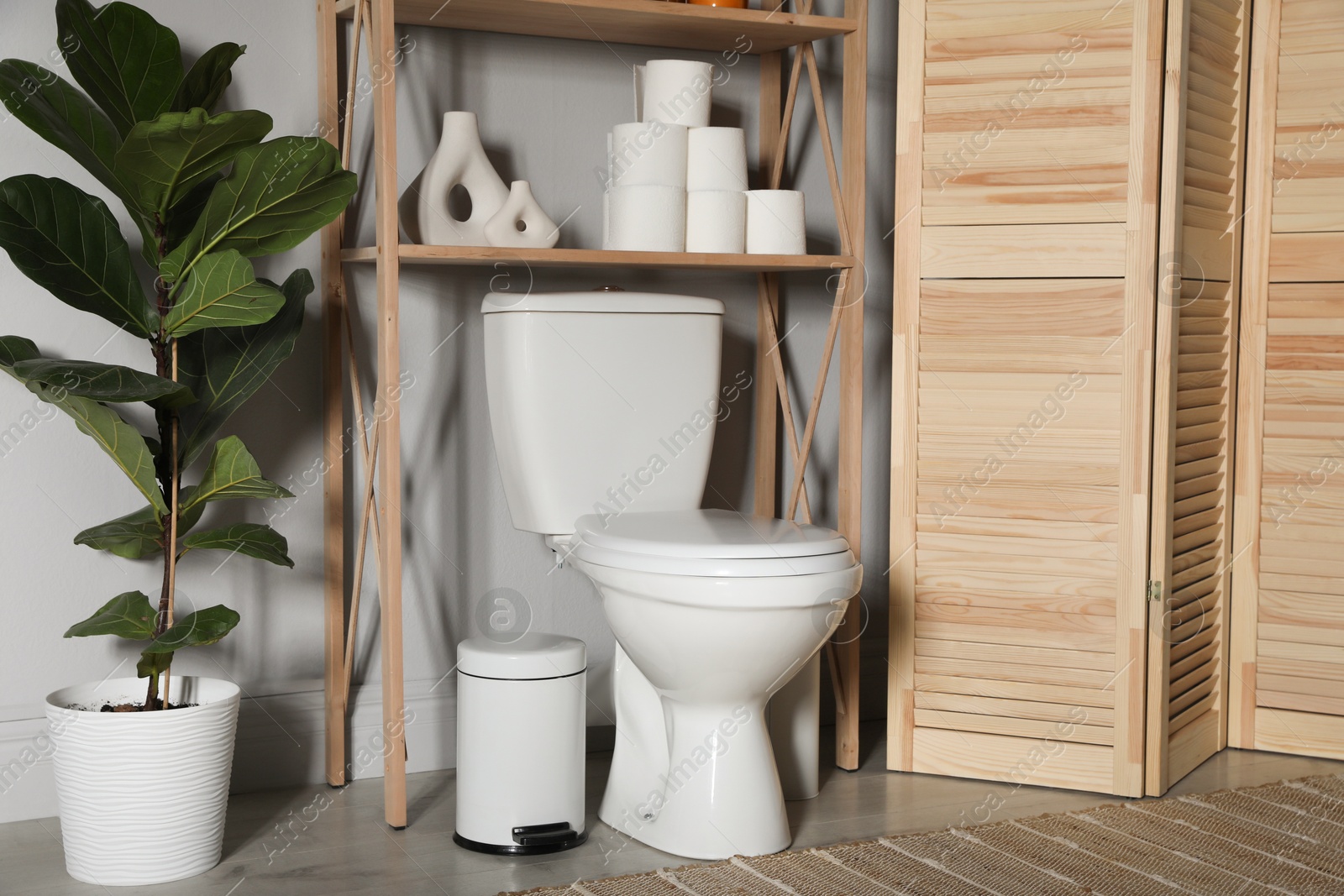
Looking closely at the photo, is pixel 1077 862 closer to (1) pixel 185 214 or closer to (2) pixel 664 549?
(2) pixel 664 549

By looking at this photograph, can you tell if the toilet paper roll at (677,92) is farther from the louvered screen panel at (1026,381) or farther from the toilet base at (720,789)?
the toilet base at (720,789)

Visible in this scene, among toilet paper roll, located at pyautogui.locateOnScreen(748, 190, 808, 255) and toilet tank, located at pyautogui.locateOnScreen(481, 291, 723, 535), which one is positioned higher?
toilet paper roll, located at pyautogui.locateOnScreen(748, 190, 808, 255)

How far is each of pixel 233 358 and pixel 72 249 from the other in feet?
0.88

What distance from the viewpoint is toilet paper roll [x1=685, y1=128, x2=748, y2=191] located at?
7.09 ft

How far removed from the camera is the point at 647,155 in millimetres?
2107

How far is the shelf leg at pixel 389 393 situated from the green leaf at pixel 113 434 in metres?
0.32

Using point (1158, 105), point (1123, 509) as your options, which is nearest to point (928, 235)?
point (1158, 105)

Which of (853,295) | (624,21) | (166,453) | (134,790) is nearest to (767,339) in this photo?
(853,295)

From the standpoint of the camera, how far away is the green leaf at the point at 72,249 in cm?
170

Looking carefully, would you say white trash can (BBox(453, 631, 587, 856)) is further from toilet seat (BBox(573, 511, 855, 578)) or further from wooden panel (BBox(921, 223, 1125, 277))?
wooden panel (BBox(921, 223, 1125, 277))

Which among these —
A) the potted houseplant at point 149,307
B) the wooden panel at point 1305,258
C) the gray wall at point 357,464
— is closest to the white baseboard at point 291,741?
the gray wall at point 357,464

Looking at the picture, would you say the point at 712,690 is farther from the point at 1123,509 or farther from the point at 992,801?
the point at 1123,509

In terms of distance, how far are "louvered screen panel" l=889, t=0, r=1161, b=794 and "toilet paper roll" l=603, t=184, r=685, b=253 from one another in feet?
1.38

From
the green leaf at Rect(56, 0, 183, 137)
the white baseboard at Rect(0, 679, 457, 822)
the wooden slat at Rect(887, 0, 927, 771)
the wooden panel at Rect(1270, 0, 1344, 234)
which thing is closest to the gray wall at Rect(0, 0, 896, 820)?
the white baseboard at Rect(0, 679, 457, 822)
